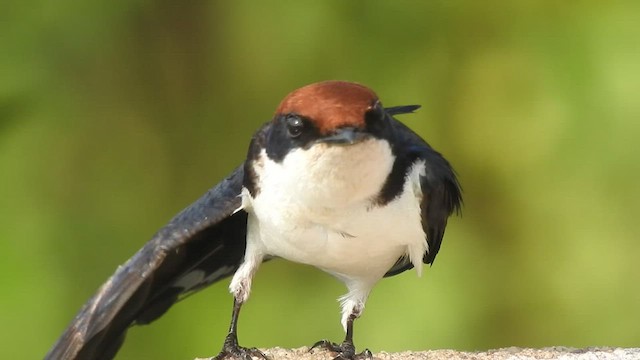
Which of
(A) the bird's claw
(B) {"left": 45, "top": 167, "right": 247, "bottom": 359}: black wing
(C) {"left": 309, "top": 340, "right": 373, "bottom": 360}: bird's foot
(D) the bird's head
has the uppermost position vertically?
(D) the bird's head

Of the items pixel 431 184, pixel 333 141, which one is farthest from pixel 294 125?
pixel 431 184

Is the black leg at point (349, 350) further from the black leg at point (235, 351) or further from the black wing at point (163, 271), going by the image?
the black wing at point (163, 271)

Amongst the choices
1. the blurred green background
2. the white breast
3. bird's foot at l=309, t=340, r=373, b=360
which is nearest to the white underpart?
the white breast

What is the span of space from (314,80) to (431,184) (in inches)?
42.8

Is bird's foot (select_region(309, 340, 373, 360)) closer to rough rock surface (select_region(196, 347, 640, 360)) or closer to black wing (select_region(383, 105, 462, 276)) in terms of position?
rough rock surface (select_region(196, 347, 640, 360))

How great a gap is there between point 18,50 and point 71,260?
56 cm

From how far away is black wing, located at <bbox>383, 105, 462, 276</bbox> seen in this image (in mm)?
1716

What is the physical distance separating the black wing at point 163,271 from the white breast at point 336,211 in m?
0.07

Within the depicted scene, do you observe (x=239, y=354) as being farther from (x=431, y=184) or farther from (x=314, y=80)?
(x=314, y=80)

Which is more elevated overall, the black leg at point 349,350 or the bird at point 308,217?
the bird at point 308,217

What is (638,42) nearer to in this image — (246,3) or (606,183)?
(606,183)

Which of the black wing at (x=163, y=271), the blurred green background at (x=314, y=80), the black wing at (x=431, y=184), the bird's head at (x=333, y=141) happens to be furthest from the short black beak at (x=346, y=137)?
the blurred green background at (x=314, y=80)

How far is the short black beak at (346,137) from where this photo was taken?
59.0 inches

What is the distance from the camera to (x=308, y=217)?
65.5 inches
